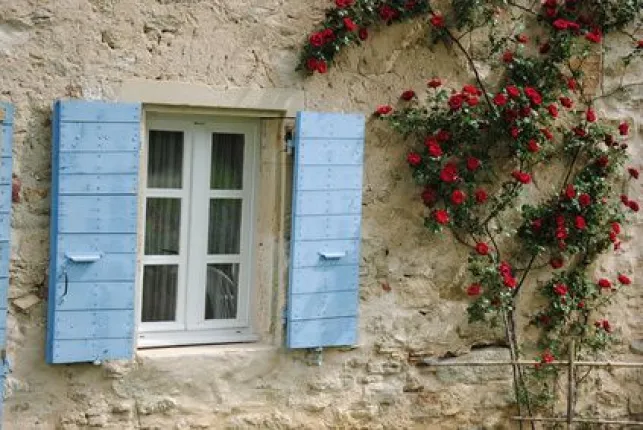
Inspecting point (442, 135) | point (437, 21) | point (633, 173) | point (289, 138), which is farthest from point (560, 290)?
point (289, 138)

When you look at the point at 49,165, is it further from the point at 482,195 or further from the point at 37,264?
the point at 482,195

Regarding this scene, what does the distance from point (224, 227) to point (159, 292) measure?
0.53 m

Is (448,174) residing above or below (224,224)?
above

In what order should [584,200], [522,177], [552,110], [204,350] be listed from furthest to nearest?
[584,200] → [552,110] → [522,177] → [204,350]

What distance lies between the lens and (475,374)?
6.35 metres

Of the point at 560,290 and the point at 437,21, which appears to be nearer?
the point at 437,21

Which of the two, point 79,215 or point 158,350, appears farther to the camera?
point 158,350

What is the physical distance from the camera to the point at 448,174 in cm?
601

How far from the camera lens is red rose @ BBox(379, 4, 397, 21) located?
19.5 feet

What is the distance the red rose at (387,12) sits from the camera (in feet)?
19.5

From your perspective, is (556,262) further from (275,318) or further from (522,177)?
(275,318)

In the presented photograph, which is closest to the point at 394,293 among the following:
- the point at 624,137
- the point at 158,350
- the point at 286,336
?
the point at 286,336

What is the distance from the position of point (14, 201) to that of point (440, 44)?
2.72 m

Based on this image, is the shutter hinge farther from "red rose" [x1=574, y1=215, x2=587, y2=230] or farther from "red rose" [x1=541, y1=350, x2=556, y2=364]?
"red rose" [x1=541, y1=350, x2=556, y2=364]
